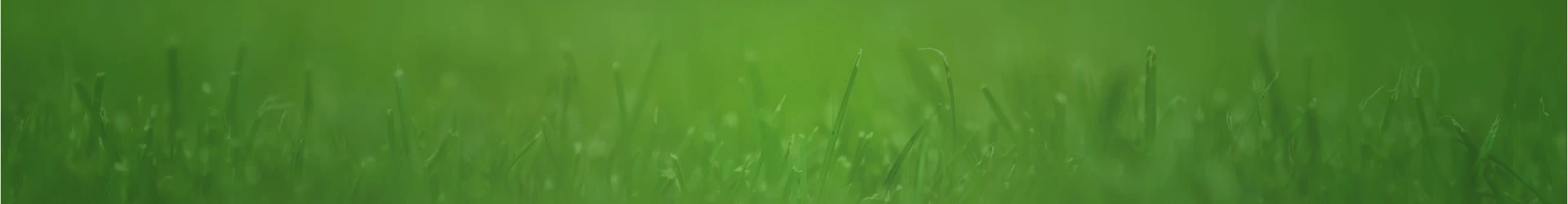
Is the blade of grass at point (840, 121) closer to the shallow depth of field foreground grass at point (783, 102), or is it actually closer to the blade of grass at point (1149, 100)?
the shallow depth of field foreground grass at point (783, 102)

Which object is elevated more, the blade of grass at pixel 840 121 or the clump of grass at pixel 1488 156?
the blade of grass at pixel 840 121

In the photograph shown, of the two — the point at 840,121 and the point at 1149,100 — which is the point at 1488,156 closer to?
the point at 1149,100

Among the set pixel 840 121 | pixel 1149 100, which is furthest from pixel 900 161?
pixel 1149 100

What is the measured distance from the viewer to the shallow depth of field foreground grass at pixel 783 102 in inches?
43.2

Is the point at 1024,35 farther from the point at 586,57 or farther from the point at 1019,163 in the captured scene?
the point at 586,57

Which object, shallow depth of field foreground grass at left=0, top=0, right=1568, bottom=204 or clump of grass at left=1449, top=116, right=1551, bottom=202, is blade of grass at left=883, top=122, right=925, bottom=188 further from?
clump of grass at left=1449, top=116, right=1551, bottom=202

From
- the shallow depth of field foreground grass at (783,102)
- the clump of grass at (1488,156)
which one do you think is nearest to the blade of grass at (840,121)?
the shallow depth of field foreground grass at (783,102)

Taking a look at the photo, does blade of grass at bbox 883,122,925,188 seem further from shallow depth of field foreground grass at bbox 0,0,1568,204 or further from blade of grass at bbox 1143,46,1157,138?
blade of grass at bbox 1143,46,1157,138

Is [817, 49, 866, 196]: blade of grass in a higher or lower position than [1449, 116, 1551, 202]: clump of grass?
higher

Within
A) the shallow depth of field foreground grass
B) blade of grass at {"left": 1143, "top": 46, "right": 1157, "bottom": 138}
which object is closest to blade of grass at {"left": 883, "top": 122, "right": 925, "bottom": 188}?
the shallow depth of field foreground grass

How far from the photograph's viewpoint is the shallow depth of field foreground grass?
1098mm

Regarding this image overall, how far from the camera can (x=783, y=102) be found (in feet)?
3.86

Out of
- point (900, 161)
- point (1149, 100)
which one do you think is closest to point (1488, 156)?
point (1149, 100)

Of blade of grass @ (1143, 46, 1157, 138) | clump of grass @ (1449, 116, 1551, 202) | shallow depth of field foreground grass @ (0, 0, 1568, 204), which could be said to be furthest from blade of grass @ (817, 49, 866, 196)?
clump of grass @ (1449, 116, 1551, 202)
